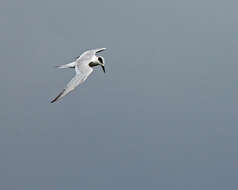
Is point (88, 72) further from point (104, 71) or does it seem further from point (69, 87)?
point (104, 71)

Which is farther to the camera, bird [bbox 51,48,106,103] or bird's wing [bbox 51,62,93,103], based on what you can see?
bird [bbox 51,48,106,103]

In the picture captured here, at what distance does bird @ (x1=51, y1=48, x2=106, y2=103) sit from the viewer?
3098 centimetres

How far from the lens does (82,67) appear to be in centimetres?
→ 3684

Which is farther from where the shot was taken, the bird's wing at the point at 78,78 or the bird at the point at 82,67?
the bird at the point at 82,67

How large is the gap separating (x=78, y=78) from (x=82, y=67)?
3.22 meters

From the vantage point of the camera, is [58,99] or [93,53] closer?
[58,99]

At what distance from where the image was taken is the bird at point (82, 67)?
1220 inches

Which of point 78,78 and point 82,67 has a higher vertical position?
point 82,67

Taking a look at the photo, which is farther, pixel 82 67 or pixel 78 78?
pixel 82 67

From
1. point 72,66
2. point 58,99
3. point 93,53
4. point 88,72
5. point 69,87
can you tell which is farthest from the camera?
point 93,53

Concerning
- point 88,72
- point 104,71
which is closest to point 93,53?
point 104,71

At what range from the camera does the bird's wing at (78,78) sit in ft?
99.7

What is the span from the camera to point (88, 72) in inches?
1377

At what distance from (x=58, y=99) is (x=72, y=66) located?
400 inches
